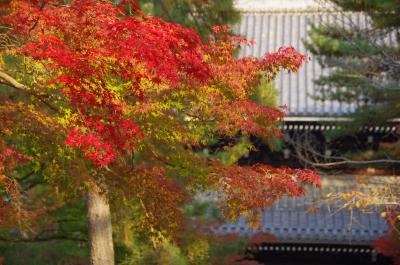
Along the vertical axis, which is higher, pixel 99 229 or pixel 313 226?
pixel 99 229

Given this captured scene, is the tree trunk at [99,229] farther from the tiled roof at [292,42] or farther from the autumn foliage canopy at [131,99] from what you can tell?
the tiled roof at [292,42]

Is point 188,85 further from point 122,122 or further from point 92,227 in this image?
point 92,227

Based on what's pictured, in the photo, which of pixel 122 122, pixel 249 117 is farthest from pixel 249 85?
pixel 122 122

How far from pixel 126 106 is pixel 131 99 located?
322 mm

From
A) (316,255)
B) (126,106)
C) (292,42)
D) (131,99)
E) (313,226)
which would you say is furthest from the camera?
(292,42)

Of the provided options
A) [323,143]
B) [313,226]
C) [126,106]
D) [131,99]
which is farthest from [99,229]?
[323,143]

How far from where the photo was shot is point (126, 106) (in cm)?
618

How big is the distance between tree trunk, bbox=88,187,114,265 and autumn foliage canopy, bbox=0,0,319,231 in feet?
0.82

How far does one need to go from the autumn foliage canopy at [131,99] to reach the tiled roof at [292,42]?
7317 mm

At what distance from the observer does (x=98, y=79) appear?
5793mm

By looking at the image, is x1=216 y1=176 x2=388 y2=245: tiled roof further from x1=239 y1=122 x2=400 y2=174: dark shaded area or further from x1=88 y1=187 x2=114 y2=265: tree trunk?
x1=88 y1=187 x2=114 y2=265: tree trunk

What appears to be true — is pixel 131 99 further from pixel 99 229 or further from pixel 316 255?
pixel 316 255

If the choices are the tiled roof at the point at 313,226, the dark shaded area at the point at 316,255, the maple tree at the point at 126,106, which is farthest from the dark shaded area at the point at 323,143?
the maple tree at the point at 126,106

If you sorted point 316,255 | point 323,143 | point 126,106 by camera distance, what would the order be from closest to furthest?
point 126,106 < point 316,255 < point 323,143
